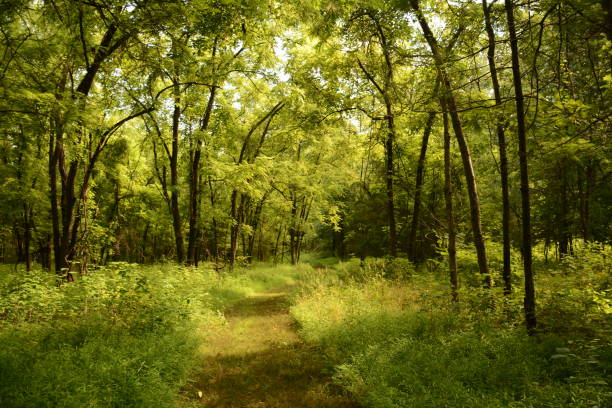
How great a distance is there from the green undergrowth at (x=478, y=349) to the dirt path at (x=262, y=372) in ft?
1.20

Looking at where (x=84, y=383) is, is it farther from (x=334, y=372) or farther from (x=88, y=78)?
(x=88, y=78)

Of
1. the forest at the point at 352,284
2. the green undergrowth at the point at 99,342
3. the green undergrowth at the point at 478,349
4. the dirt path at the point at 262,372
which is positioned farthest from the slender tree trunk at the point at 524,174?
the green undergrowth at the point at 99,342

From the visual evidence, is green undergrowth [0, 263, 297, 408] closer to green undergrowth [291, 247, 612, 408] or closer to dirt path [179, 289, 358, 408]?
dirt path [179, 289, 358, 408]

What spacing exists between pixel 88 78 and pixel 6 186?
36.0ft

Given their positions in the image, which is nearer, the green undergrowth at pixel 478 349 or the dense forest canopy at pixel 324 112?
the green undergrowth at pixel 478 349

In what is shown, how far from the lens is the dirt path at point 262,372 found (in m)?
5.03

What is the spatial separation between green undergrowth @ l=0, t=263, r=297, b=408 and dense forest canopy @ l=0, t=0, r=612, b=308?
3.19 meters

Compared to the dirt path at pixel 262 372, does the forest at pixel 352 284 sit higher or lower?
higher

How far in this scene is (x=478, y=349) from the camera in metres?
4.86

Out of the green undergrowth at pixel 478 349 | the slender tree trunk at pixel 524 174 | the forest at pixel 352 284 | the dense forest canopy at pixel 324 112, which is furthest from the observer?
the dense forest canopy at pixel 324 112

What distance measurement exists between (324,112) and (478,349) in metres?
7.95

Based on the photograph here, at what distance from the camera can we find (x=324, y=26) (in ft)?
22.2

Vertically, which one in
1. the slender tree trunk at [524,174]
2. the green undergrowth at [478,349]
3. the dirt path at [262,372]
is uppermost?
the slender tree trunk at [524,174]

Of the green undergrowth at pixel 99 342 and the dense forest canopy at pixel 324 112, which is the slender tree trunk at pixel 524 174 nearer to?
the dense forest canopy at pixel 324 112
